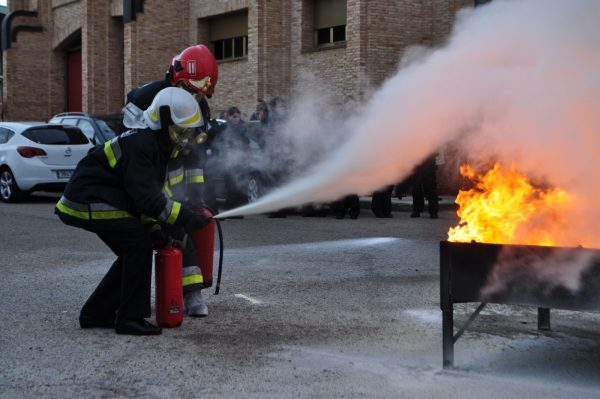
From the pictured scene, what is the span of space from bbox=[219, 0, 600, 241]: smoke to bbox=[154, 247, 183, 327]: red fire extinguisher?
1307 mm

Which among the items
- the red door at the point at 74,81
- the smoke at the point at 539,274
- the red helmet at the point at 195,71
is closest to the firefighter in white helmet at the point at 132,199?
the red helmet at the point at 195,71

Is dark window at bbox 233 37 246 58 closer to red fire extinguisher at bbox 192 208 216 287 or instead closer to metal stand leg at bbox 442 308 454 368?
red fire extinguisher at bbox 192 208 216 287

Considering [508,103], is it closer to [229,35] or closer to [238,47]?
[238,47]

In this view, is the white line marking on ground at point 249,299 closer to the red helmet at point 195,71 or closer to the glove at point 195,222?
the glove at point 195,222

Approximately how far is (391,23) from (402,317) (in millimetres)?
13868

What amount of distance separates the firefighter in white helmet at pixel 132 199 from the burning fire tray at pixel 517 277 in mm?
1794

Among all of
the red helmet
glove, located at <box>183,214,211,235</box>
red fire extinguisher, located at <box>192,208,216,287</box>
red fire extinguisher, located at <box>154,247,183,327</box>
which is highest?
the red helmet

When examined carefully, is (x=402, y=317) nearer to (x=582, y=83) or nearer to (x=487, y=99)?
(x=487, y=99)

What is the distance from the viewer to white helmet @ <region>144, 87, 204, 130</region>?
18.0 ft

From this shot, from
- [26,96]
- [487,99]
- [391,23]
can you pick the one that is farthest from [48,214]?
[26,96]

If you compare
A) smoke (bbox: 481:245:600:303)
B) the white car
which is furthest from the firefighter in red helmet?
the white car

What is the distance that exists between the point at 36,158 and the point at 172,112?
11641 millimetres

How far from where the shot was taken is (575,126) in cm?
470

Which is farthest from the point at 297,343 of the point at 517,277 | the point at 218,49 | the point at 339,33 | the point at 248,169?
the point at 218,49
